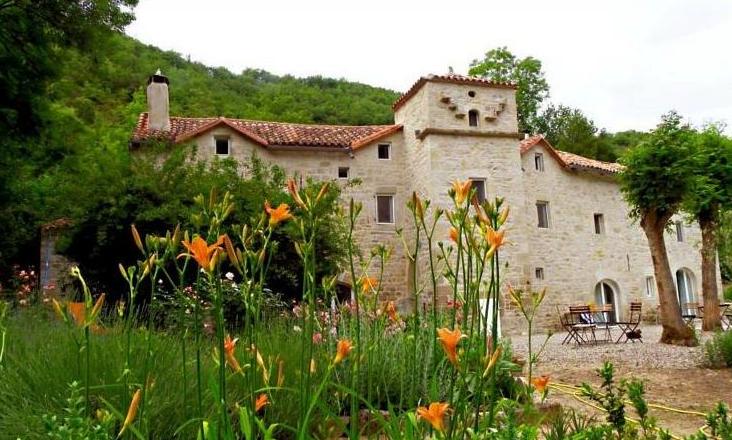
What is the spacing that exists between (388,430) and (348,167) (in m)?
16.5

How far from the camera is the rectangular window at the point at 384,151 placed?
60.5 feet

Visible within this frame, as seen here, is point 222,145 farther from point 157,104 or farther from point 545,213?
point 545,213

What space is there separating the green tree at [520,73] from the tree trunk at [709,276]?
16609 millimetres

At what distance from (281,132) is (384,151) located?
3344mm

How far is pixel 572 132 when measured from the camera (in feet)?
100

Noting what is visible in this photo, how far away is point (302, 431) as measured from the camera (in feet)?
4.12

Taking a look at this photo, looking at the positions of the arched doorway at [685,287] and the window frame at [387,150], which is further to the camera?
the arched doorway at [685,287]

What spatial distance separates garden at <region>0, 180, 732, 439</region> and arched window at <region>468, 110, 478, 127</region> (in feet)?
42.4

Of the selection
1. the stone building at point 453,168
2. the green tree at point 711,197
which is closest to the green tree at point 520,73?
the stone building at point 453,168

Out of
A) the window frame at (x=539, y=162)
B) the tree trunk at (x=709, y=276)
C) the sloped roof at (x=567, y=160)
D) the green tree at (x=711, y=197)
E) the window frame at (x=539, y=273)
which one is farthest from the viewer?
the window frame at (x=539, y=162)

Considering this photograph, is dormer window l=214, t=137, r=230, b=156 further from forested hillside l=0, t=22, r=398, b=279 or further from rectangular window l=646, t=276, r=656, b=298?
rectangular window l=646, t=276, r=656, b=298

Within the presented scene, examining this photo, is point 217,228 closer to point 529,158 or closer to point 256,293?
point 256,293

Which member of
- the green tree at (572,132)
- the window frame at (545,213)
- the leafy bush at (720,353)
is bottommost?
the leafy bush at (720,353)

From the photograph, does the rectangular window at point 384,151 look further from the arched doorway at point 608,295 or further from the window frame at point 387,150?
the arched doorway at point 608,295
